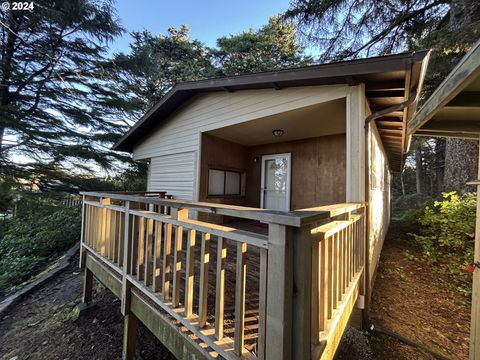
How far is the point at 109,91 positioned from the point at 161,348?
1022 cm

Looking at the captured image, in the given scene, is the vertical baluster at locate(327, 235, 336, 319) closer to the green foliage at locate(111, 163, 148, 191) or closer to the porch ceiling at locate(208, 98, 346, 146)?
the porch ceiling at locate(208, 98, 346, 146)

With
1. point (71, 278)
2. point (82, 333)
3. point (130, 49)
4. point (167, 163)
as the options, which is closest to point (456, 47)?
point (167, 163)

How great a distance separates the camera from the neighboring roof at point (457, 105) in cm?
131

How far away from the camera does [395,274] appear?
4719mm

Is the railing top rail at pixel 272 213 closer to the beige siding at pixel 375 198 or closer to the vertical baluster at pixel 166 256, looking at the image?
the vertical baluster at pixel 166 256

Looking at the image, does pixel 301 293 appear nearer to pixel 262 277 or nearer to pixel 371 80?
pixel 262 277

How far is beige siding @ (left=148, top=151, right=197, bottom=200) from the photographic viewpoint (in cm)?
576

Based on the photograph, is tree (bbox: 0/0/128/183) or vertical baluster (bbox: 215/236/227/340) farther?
tree (bbox: 0/0/128/183)

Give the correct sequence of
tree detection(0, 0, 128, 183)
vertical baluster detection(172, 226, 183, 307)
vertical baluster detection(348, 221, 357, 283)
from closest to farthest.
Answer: vertical baluster detection(172, 226, 183, 307), vertical baluster detection(348, 221, 357, 283), tree detection(0, 0, 128, 183)

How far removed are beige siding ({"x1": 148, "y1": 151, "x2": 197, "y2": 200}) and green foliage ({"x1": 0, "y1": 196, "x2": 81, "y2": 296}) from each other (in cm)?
335

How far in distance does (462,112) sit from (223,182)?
16.1 ft

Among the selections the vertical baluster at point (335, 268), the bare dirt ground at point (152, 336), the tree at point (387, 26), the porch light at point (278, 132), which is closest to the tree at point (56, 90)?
the bare dirt ground at point (152, 336)

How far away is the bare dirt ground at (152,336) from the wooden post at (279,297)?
181 cm

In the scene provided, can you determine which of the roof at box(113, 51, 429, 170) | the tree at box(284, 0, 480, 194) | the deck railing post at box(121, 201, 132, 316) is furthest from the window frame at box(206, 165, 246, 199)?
the tree at box(284, 0, 480, 194)
